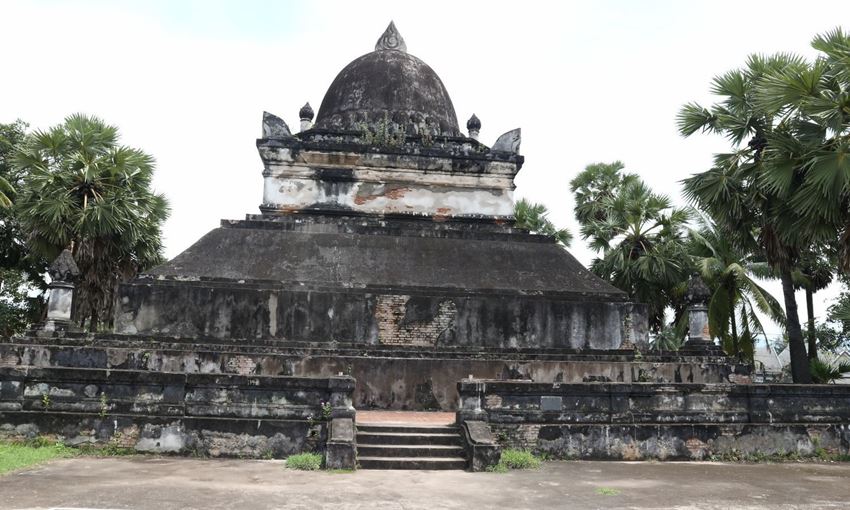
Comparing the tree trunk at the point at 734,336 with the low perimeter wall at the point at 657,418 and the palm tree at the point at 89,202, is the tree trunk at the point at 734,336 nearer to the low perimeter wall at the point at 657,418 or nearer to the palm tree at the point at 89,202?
the low perimeter wall at the point at 657,418

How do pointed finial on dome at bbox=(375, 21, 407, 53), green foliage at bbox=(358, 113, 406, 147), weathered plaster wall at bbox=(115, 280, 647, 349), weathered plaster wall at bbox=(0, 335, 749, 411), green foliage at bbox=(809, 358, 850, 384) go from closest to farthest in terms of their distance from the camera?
weathered plaster wall at bbox=(0, 335, 749, 411)
weathered plaster wall at bbox=(115, 280, 647, 349)
green foliage at bbox=(358, 113, 406, 147)
green foliage at bbox=(809, 358, 850, 384)
pointed finial on dome at bbox=(375, 21, 407, 53)

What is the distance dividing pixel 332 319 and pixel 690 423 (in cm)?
716

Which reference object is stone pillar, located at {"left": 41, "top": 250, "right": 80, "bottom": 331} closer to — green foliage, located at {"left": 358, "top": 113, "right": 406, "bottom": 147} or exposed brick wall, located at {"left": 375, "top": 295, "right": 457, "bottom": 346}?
exposed brick wall, located at {"left": 375, "top": 295, "right": 457, "bottom": 346}

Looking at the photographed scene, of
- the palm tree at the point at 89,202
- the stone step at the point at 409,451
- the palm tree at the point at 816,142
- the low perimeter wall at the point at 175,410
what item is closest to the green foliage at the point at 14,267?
the palm tree at the point at 89,202

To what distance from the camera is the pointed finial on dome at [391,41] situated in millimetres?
22000

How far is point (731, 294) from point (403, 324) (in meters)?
11.7

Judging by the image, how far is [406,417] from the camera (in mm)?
11375

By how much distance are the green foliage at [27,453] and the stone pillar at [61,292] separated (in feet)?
19.7

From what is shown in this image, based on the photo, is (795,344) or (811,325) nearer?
(795,344)

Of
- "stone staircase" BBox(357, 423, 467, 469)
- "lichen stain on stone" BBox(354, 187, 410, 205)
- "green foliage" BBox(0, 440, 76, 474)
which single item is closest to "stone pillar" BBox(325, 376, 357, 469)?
"stone staircase" BBox(357, 423, 467, 469)

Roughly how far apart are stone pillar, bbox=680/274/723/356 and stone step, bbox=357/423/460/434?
7.23 m

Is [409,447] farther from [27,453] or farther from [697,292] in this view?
[697,292]

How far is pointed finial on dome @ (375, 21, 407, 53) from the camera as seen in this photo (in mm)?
22000

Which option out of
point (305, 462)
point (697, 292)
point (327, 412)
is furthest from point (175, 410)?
point (697, 292)
